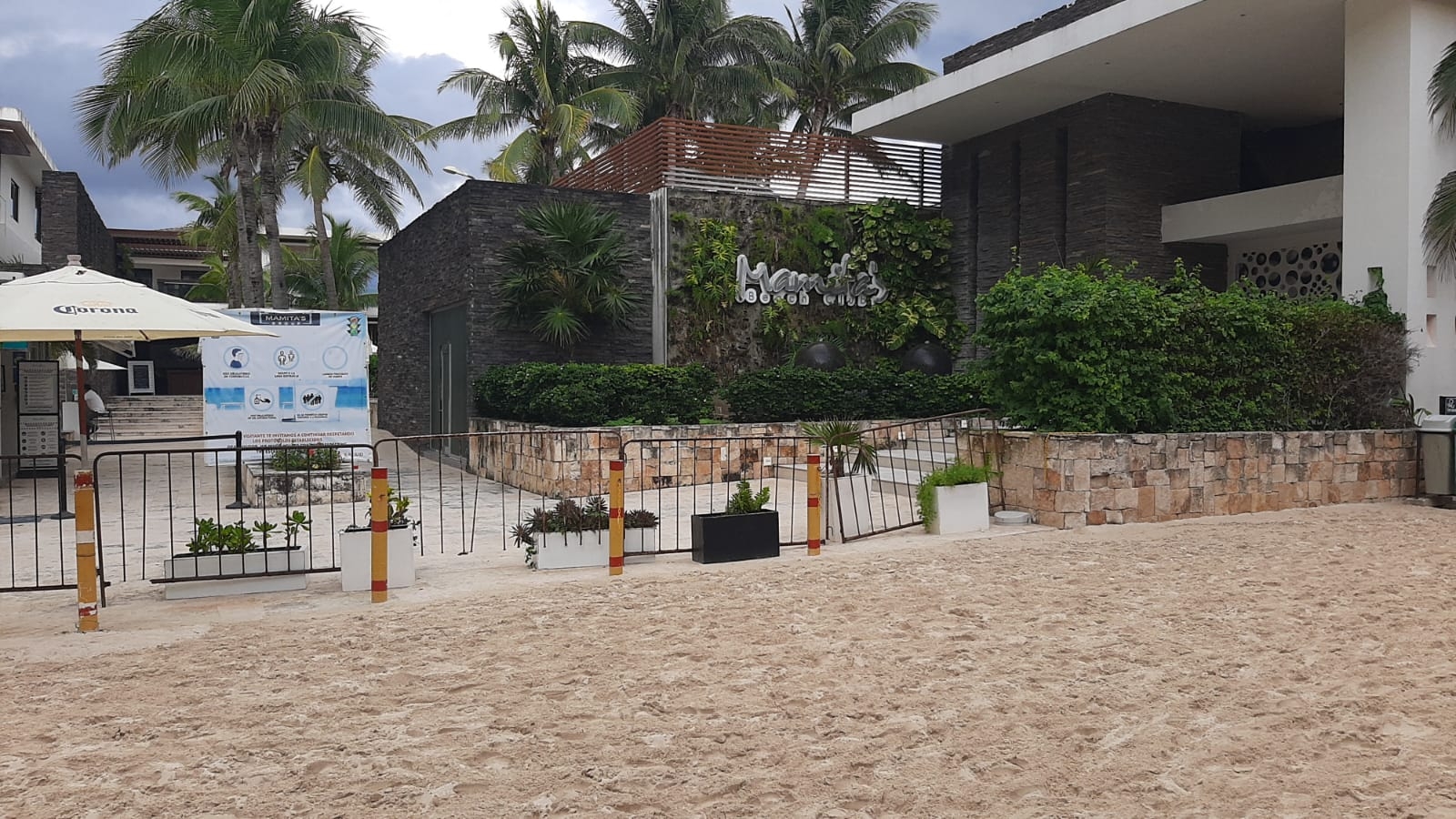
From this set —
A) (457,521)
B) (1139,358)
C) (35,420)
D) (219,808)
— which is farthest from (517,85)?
(219,808)

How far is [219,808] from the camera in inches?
159

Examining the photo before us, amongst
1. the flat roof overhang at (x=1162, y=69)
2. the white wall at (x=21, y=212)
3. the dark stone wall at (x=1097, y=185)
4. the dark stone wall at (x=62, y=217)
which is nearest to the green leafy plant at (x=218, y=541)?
the flat roof overhang at (x=1162, y=69)

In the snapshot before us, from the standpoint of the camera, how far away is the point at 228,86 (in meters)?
18.9

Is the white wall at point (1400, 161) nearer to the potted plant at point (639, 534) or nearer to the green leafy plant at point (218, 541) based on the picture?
the potted plant at point (639, 534)

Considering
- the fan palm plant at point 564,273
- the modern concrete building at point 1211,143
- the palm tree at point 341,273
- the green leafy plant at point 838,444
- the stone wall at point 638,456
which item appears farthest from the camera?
the palm tree at point 341,273

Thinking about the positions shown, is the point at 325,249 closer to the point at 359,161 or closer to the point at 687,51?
the point at 359,161

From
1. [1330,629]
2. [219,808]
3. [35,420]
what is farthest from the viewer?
[35,420]

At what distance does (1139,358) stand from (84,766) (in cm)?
994

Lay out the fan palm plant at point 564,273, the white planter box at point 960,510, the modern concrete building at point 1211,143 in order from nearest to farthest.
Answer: the white planter box at point 960,510 → the modern concrete building at point 1211,143 → the fan palm plant at point 564,273

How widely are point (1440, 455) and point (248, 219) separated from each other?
821 inches

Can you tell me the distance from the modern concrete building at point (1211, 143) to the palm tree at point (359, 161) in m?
10.0

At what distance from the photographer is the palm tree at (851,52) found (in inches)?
1265

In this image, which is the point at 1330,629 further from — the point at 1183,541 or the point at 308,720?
the point at 308,720

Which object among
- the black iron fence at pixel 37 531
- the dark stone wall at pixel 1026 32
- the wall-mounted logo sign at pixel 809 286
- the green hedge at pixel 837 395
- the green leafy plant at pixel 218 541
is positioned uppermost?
the dark stone wall at pixel 1026 32
